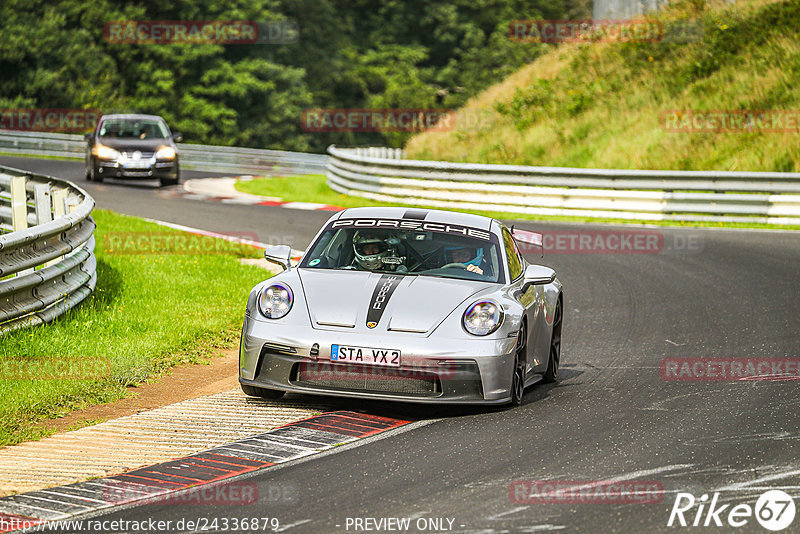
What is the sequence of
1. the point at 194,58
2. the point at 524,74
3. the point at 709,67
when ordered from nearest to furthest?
the point at 709,67, the point at 524,74, the point at 194,58

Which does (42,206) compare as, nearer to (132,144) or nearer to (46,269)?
(46,269)

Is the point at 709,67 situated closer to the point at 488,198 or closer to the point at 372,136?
the point at 488,198

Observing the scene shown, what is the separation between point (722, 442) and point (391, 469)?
2.03 metres

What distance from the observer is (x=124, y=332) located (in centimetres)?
980

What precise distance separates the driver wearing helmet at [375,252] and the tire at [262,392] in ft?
3.79

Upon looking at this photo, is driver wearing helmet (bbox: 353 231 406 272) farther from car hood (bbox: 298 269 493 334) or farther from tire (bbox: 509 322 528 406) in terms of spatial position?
tire (bbox: 509 322 528 406)

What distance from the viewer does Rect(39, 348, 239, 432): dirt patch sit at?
7.43 metres

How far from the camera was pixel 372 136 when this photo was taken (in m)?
72.1

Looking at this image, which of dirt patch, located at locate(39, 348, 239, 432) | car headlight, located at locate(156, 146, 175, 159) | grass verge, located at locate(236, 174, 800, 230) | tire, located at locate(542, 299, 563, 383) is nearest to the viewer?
dirt patch, located at locate(39, 348, 239, 432)

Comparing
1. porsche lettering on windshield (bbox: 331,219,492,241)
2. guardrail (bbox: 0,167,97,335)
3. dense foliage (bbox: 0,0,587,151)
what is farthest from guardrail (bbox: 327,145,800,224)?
dense foliage (bbox: 0,0,587,151)

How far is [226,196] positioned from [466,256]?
18.0 m

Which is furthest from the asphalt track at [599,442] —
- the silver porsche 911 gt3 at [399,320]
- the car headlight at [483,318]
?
the car headlight at [483,318]

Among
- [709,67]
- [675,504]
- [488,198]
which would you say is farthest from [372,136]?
[675,504]

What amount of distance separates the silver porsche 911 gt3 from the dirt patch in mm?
771
